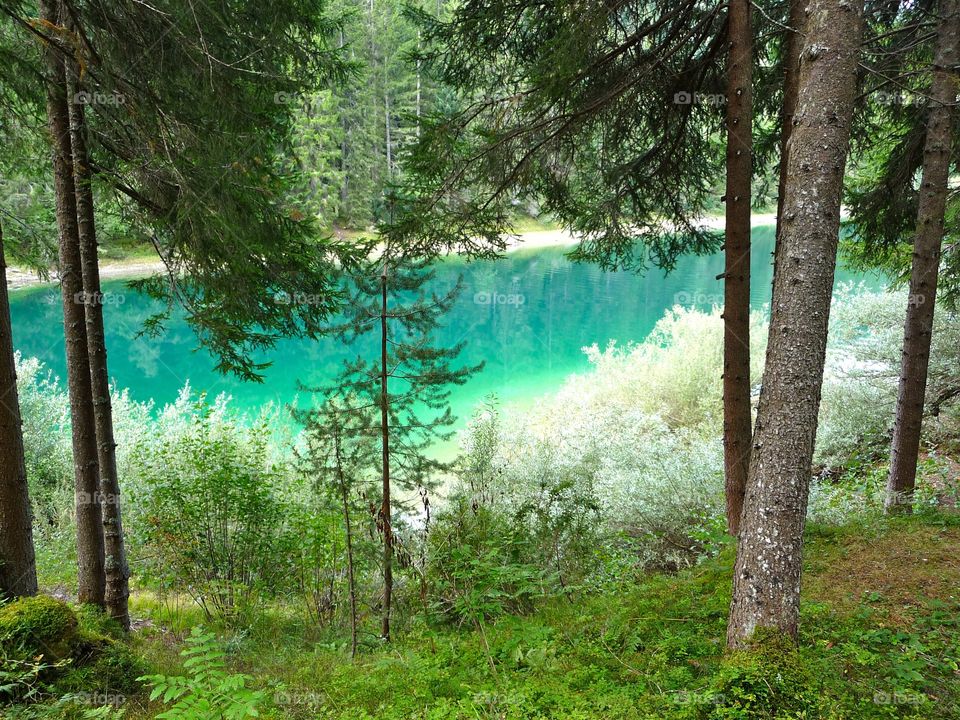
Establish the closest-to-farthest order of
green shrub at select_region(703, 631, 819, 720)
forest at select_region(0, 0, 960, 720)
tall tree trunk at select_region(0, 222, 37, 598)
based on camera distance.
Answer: green shrub at select_region(703, 631, 819, 720)
forest at select_region(0, 0, 960, 720)
tall tree trunk at select_region(0, 222, 37, 598)

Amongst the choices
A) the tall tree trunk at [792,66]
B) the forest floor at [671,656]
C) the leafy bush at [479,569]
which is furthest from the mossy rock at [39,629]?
the tall tree trunk at [792,66]

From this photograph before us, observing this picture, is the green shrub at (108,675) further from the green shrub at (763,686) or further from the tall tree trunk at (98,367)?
the green shrub at (763,686)

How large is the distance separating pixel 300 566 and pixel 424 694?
11.1 feet

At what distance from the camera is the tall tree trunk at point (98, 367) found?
15.1ft

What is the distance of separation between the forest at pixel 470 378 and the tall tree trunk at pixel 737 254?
0.03 meters

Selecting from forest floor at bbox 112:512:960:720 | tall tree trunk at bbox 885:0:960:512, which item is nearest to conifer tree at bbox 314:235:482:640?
forest floor at bbox 112:512:960:720

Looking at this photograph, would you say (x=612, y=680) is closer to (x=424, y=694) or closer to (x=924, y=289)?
(x=424, y=694)

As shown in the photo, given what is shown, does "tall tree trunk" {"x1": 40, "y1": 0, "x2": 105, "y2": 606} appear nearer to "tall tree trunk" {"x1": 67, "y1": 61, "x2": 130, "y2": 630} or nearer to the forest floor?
"tall tree trunk" {"x1": 67, "y1": 61, "x2": 130, "y2": 630}

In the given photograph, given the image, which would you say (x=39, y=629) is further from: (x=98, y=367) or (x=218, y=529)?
(x=218, y=529)

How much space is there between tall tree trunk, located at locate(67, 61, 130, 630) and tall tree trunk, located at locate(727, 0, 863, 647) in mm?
4705

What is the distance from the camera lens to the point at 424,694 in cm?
328

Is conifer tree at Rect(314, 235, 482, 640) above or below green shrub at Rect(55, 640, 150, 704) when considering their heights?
above

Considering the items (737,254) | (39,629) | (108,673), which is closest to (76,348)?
(39,629)

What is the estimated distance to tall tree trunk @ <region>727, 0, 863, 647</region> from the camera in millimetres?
2643
